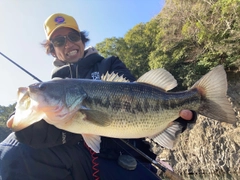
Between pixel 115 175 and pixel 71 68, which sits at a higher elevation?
pixel 71 68

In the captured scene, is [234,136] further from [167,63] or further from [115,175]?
[115,175]

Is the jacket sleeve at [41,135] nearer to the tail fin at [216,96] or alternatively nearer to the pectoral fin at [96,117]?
the pectoral fin at [96,117]

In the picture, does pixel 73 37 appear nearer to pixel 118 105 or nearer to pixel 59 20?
pixel 59 20

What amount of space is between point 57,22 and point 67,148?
6.35 feet

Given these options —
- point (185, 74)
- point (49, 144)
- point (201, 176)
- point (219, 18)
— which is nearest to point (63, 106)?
point (49, 144)

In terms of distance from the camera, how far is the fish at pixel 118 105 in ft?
7.27

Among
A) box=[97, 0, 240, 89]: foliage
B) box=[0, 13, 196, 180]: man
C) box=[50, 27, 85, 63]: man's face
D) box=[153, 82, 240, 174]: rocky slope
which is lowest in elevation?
box=[153, 82, 240, 174]: rocky slope

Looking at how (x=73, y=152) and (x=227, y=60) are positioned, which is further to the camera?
(x=227, y=60)

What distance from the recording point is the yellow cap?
156 inches

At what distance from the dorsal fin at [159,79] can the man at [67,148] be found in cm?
32

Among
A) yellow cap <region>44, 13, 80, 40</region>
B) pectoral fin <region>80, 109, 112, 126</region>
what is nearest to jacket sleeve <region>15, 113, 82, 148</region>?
pectoral fin <region>80, 109, 112, 126</region>

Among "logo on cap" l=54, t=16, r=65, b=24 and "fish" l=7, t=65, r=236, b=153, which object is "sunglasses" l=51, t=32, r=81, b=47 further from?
"fish" l=7, t=65, r=236, b=153

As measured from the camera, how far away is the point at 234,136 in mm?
17906

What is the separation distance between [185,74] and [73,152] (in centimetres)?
2031
